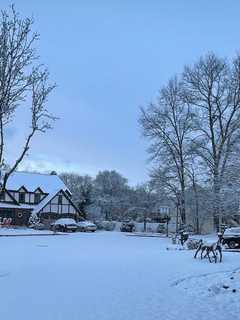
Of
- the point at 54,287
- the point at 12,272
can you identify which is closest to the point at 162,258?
the point at 12,272

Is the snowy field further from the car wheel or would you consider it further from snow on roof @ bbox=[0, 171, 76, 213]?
snow on roof @ bbox=[0, 171, 76, 213]

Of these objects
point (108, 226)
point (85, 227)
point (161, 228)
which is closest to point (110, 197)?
point (108, 226)

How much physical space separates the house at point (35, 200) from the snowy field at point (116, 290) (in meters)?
52.9

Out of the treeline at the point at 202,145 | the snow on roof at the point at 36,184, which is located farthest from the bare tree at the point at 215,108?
the snow on roof at the point at 36,184

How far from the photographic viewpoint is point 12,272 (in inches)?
726

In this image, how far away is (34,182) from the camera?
263 ft

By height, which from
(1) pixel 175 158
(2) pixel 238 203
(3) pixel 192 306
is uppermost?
(1) pixel 175 158

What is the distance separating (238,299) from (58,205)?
215ft

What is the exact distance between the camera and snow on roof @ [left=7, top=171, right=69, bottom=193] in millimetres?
77625

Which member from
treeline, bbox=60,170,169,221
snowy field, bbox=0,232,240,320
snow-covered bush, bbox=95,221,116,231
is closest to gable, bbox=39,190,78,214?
snow-covered bush, bbox=95,221,116,231

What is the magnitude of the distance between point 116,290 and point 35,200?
6439 centimetres

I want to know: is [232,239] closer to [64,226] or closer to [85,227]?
[64,226]

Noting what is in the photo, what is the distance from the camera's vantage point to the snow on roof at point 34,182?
77.6 m

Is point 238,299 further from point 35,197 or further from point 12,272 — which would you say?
point 35,197
